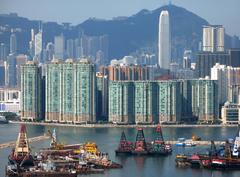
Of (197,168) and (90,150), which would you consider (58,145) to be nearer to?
(90,150)

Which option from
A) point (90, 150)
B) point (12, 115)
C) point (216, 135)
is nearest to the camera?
point (90, 150)

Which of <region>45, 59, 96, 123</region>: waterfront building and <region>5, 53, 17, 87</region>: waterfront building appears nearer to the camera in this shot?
<region>45, 59, 96, 123</region>: waterfront building

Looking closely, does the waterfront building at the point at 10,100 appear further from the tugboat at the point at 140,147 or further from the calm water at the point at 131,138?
the tugboat at the point at 140,147

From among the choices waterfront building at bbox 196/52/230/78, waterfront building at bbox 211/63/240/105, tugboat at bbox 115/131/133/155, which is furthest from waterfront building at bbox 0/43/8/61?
tugboat at bbox 115/131/133/155

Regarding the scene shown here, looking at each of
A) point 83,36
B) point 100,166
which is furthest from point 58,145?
point 83,36

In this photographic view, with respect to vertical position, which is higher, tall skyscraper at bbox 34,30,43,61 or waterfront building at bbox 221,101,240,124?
tall skyscraper at bbox 34,30,43,61

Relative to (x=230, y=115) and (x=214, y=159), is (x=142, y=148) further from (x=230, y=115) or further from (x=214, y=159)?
(x=230, y=115)

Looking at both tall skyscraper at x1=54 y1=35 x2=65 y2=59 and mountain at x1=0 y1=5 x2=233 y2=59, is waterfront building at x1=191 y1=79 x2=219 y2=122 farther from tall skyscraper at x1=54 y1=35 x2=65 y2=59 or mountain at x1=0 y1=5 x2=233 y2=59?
mountain at x1=0 y1=5 x2=233 y2=59
